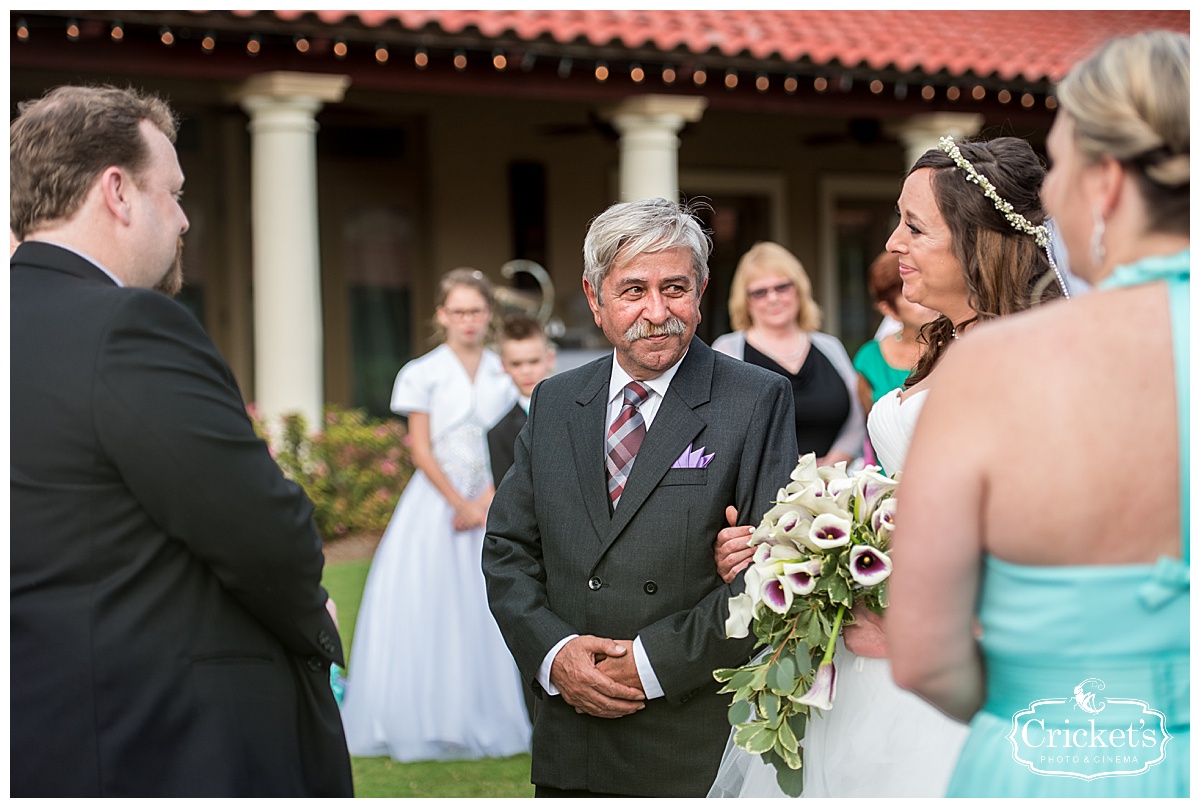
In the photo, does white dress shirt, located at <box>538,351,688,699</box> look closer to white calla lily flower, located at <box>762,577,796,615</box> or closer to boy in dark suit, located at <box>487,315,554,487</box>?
white calla lily flower, located at <box>762,577,796,615</box>

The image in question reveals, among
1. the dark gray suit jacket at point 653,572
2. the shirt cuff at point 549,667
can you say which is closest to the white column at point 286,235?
the dark gray suit jacket at point 653,572

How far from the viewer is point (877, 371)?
6.08 metres

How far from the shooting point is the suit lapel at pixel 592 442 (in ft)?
10.4

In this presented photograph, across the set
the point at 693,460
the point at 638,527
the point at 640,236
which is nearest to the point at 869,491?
the point at 693,460

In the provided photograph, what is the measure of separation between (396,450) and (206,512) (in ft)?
28.7

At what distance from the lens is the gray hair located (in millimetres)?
3213

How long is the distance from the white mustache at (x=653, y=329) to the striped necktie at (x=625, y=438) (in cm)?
15

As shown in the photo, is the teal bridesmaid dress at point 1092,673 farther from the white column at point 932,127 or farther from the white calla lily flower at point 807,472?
the white column at point 932,127

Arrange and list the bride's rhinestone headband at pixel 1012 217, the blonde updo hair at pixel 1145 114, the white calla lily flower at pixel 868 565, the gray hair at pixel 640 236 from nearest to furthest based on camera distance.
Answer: the blonde updo hair at pixel 1145 114
the white calla lily flower at pixel 868 565
the bride's rhinestone headband at pixel 1012 217
the gray hair at pixel 640 236

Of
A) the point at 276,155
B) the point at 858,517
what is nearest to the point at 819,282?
the point at 276,155

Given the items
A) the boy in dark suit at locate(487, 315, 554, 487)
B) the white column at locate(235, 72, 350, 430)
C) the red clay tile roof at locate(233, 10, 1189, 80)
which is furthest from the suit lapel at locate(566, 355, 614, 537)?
the white column at locate(235, 72, 350, 430)

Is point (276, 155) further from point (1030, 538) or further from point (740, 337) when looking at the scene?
point (1030, 538)

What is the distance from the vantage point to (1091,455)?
1.79m

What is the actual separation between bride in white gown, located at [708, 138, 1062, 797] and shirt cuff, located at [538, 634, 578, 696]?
1.46ft
